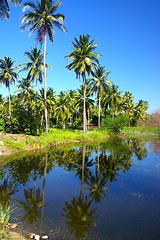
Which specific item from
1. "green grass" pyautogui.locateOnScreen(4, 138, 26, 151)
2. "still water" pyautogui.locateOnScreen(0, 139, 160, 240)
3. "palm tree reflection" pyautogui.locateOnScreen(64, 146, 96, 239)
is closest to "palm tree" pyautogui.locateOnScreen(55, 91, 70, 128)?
"green grass" pyautogui.locateOnScreen(4, 138, 26, 151)

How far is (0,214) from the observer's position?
28.4 ft

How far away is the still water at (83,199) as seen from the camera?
8.56m

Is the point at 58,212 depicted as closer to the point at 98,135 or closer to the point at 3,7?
the point at 3,7

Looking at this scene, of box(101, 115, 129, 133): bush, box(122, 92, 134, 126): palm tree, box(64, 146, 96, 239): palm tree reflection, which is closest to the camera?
box(64, 146, 96, 239): palm tree reflection

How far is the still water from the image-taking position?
8562 millimetres

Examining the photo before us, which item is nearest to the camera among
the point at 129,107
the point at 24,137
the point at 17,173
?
the point at 17,173

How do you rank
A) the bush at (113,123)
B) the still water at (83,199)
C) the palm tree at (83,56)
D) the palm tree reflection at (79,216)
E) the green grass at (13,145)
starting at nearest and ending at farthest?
the palm tree reflection at (79,216) → the still water at (83,199) → the green grass at (13,145) → the palm tree at (83,56) → the bush at (113,123)

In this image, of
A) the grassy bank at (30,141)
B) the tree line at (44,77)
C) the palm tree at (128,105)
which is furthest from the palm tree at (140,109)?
the grassy bank at (30,141)

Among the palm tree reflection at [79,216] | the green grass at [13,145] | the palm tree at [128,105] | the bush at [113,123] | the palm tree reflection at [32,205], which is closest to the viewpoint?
the palm tree reflection at [79,216]

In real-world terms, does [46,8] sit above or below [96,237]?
above

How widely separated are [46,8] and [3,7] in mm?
17267

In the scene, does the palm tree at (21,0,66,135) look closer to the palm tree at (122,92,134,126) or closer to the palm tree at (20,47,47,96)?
the palm tree at (20,47,47,96)

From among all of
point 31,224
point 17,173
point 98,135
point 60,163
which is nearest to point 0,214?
point 31,224

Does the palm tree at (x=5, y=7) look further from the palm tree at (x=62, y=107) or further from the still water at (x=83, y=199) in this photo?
the palm tree at (x=62, y=107)
